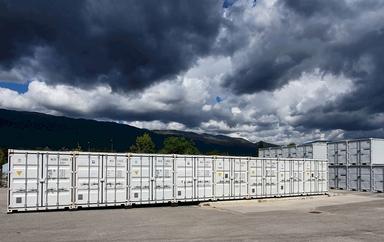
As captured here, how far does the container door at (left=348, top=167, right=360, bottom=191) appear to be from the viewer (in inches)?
1430

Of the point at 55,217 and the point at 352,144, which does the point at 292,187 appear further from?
the point at 55,217

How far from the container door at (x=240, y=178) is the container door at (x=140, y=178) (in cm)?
617

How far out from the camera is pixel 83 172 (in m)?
Answer: 22.2

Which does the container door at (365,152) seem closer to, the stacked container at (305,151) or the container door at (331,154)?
the container door at (331,154)

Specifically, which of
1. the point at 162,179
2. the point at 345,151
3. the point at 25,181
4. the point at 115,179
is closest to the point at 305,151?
the point at 345,151

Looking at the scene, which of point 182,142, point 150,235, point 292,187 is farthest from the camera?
point 182,142

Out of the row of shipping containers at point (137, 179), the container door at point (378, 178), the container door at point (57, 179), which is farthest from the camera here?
the container door at point (378, 178)

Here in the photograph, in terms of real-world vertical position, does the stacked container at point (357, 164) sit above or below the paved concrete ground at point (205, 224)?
above

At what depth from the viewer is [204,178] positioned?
86.3 feet

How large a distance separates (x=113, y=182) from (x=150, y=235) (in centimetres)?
913

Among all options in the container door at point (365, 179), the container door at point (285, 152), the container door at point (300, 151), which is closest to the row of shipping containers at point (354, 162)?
the container door at point (365, 179)

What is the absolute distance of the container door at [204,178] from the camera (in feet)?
85.7

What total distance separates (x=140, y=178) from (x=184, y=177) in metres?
2.91

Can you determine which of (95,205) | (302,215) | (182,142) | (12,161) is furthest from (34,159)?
(182,142)
